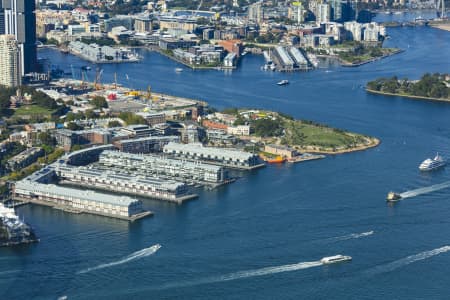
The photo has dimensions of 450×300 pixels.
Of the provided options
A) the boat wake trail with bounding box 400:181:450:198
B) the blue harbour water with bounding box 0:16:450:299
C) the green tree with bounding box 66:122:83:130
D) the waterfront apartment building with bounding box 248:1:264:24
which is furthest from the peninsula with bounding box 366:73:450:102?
the waterfront apartment building with bounding box 248:1:264:24

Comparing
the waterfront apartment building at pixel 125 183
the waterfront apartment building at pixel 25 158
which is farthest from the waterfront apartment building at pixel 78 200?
the waterfront apartment building at pixel 25 158

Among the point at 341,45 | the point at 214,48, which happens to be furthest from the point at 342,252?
the point at 341,45

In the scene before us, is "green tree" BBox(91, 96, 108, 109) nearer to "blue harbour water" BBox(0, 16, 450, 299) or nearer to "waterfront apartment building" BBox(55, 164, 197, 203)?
"waterfront apartment building" BBox(55, 164, 197, 203)

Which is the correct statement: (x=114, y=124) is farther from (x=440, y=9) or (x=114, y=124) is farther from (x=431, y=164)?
(x=440, y=9)

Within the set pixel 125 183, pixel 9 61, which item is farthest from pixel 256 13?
pixel 125 183

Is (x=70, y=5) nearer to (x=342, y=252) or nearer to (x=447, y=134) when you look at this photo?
(x=447, y=134)
